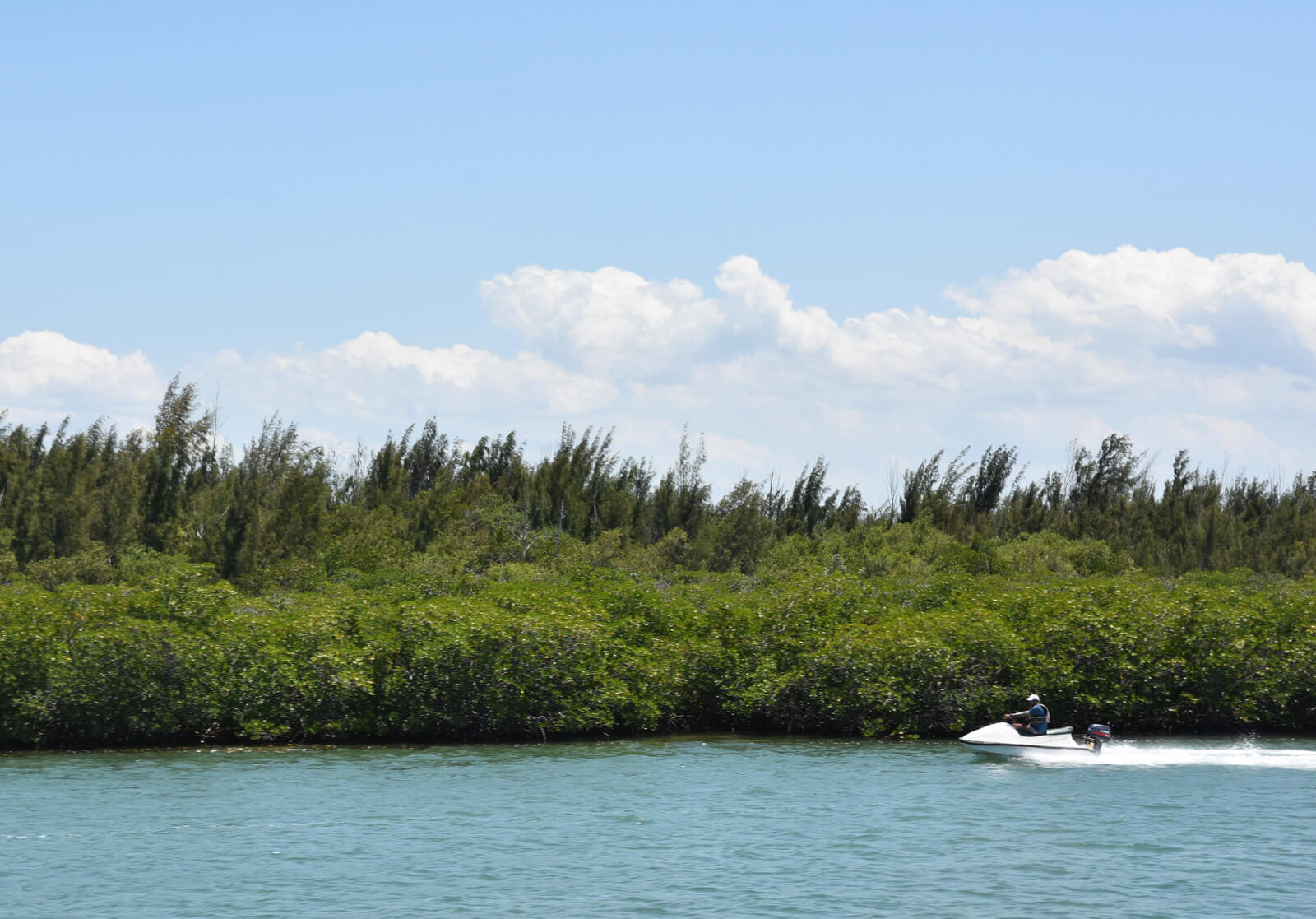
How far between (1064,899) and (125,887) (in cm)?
1371

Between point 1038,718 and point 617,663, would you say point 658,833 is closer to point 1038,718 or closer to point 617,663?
point 617,663

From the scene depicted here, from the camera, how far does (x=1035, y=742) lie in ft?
95.3

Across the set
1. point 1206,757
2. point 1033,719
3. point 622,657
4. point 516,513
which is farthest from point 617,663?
point 516,513

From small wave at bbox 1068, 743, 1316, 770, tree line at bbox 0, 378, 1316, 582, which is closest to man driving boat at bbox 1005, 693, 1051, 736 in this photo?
small wave at bbox 1068, 743, 1316, 770

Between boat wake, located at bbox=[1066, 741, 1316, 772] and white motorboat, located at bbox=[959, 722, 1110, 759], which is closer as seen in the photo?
boat wake, located at bbox=[1066, 741, 1316, 772]

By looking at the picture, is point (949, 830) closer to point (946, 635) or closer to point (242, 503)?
point (946, 635)

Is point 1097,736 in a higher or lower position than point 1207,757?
higher

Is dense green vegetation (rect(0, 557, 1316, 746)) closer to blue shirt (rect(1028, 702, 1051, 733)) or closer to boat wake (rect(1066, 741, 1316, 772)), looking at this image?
boat wake (rect(1066, 741, 1316, 772))

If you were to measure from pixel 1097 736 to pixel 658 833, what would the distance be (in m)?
12.1

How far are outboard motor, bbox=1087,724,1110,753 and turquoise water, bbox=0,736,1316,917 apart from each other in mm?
345

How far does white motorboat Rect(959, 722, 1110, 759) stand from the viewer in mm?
28984

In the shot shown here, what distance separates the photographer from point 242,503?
190 feet

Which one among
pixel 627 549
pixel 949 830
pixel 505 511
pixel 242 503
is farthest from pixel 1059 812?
pixel 505 511

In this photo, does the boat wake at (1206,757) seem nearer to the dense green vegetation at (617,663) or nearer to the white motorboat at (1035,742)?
the white motorboat at (1035,742)
